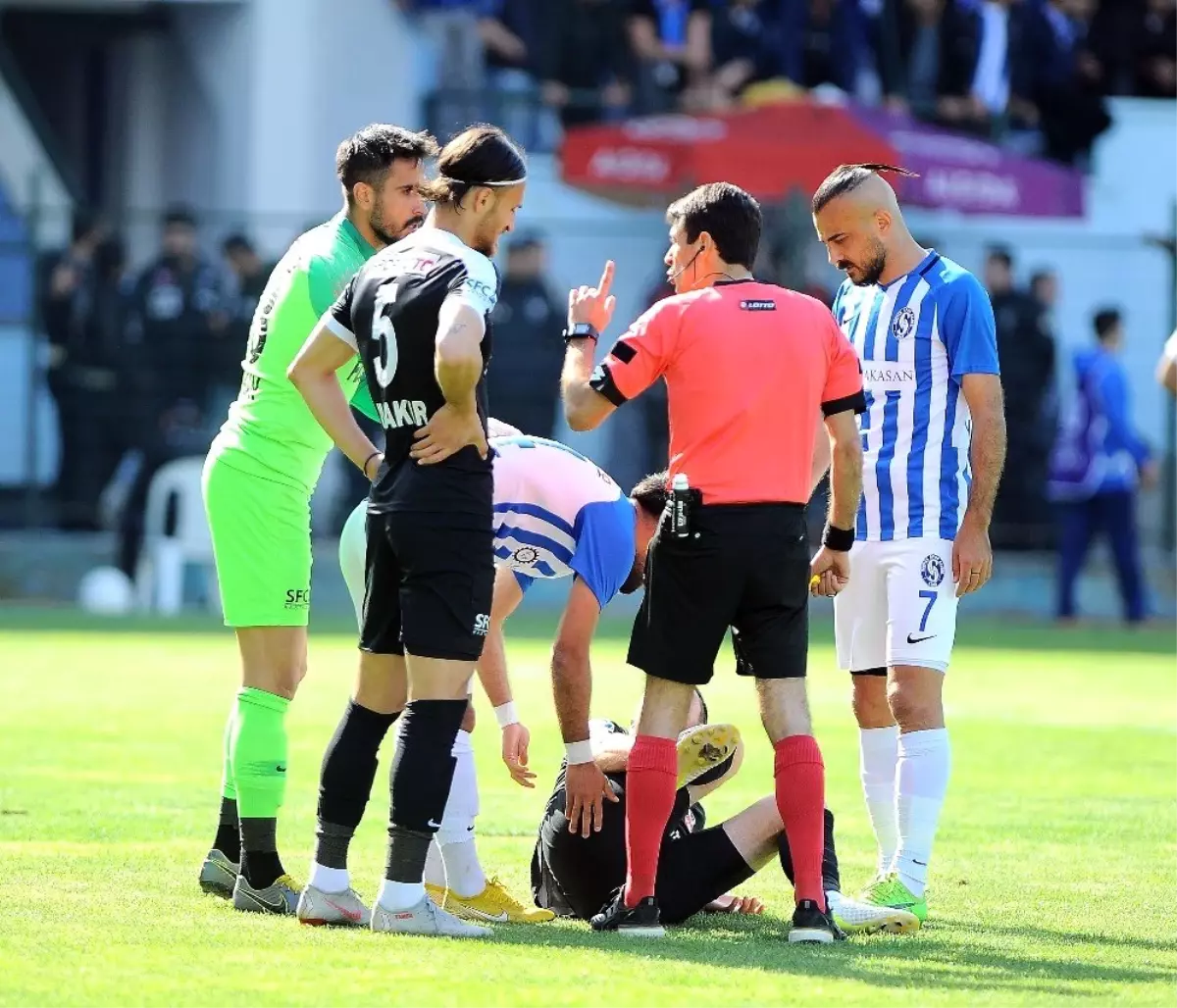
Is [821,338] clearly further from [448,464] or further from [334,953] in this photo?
[334,953]

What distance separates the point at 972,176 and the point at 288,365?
14.6 m

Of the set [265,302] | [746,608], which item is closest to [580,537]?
[746,608]

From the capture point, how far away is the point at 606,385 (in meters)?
6.52

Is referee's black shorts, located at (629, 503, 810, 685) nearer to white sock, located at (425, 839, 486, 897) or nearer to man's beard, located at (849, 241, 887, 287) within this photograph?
white sock, located at (425, 839, 486, 897)

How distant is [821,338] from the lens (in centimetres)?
662

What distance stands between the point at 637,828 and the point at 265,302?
2022 millimetres

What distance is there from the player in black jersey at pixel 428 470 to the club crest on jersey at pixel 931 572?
157 cm

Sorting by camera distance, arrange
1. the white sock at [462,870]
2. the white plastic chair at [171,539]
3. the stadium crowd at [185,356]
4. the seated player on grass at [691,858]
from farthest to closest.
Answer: the stadium crowd at [185,356]
the white plastic chair at [171,539]
the white sock at [462,870]
the seated player on grass at [691,858]

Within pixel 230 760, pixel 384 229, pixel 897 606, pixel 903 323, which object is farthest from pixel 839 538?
pixel 230 760

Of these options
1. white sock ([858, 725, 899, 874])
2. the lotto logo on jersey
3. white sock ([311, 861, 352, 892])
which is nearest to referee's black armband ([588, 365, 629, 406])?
the lotto logo on jersey

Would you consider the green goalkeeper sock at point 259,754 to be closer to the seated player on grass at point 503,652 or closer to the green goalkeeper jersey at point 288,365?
the seated player on grass at point 503,652

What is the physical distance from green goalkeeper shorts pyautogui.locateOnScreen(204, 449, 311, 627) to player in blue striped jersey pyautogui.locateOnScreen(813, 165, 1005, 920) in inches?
69.3

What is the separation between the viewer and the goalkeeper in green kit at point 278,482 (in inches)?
275

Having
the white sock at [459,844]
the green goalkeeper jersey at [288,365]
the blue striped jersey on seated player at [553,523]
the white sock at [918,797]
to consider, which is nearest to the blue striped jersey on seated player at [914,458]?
the white sock at [918,797]
